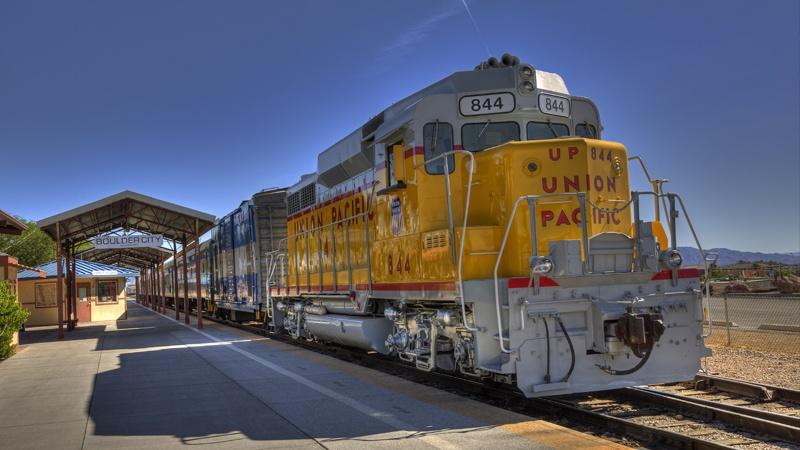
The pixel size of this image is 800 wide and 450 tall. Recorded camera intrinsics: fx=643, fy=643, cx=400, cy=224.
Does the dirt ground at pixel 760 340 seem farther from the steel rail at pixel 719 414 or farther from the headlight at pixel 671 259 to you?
the headlight at pixel 671 259

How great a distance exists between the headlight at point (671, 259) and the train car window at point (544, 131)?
2.00 m

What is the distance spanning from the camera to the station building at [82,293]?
2833 cm

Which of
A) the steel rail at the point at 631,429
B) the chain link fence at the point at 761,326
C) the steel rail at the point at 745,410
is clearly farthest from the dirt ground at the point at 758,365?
the steel rail at the point at 631,429

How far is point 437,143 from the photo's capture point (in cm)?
793

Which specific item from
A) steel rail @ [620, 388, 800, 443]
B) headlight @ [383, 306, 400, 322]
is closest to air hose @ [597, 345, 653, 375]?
steel rail @ [620, 388, 800, 443]

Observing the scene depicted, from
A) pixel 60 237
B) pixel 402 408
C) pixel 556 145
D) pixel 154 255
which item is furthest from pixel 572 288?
A: pixel 154 255

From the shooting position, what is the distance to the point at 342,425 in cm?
668

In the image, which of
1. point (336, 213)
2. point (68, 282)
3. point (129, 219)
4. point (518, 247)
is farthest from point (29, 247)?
point (518, 247)

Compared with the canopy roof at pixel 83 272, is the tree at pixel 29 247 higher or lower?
higher

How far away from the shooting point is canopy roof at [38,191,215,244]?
19.6m

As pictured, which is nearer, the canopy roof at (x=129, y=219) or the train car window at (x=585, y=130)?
the train car window at (x=585, y=130)

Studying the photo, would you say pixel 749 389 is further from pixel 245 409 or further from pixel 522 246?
pixel 245 409

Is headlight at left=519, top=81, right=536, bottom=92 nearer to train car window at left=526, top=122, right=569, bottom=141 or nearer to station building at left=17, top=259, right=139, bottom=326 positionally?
train car window at left=526, top=122, right=569, bottom=141

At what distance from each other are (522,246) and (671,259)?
1.67 m
